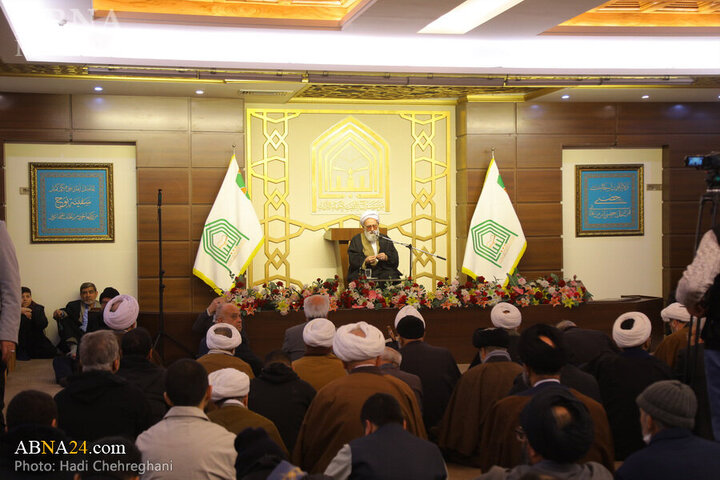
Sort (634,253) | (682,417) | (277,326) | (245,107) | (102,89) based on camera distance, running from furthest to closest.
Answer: (634,253)
(245,107)
(102,89)
(277,326)
(682,417)

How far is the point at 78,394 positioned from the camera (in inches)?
137

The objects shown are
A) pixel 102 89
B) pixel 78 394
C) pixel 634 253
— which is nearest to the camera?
pixel 78 394

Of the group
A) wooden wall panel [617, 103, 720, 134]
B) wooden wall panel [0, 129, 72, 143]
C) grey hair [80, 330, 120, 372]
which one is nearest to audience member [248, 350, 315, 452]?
grey hair [80, 330, 120, 372]

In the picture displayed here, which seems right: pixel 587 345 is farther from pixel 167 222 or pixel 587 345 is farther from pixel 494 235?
pixel 167 222

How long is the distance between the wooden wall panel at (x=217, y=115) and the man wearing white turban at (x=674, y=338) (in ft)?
19.1

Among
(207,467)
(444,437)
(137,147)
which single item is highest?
(137,147)

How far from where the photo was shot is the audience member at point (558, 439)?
236 cm

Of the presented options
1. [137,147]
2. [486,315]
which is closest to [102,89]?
[137,147]

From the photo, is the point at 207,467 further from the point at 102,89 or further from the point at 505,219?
the point at 505,219

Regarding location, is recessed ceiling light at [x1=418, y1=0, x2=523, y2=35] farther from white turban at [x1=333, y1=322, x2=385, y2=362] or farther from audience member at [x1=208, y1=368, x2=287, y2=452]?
audience member at [x1=208, y1=368, x2=287, y2=452]

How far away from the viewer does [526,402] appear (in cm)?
325

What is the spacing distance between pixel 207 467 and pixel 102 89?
7235 millimetres

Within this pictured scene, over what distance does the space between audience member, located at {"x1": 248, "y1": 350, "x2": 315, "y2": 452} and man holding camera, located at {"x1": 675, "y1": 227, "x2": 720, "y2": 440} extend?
1.81 meters

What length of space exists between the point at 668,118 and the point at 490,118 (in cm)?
249
